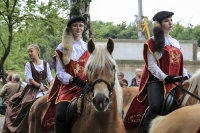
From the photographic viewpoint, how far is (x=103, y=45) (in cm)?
635

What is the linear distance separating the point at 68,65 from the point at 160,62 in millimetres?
1414

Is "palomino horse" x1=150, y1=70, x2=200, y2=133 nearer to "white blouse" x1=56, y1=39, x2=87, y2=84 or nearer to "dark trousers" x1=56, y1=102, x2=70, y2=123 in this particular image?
"dark trousers" x1=56, y1=102, x2=70, y2=123

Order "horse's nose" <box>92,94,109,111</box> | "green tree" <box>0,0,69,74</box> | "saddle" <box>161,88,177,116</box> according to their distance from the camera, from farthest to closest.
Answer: "green tree" <box>0,0,69,74</box>
"saddle" <box>161,88,177,116</box>
"horse's nose" <box>92,94,109,111</box>

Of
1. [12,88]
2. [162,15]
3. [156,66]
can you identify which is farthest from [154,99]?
[12,88]

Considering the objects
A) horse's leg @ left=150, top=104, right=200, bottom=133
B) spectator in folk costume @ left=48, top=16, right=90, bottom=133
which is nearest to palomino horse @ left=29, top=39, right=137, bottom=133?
spectator in folk costume @ left=48, top=16, right=90, bottom=133

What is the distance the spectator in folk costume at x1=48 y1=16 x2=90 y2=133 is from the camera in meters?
6.93

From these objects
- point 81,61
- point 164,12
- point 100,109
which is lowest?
point 100,109

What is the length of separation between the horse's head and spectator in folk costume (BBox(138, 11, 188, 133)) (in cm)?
78

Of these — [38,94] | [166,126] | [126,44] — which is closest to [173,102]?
[166,126]

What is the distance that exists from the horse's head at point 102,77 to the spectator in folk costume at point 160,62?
78 centimetres

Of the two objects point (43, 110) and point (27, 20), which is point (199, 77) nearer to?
point (43, 110)

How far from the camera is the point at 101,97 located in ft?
18.7

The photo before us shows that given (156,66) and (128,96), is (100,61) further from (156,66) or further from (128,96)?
(128,96)

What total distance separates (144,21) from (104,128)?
22.9 meters
